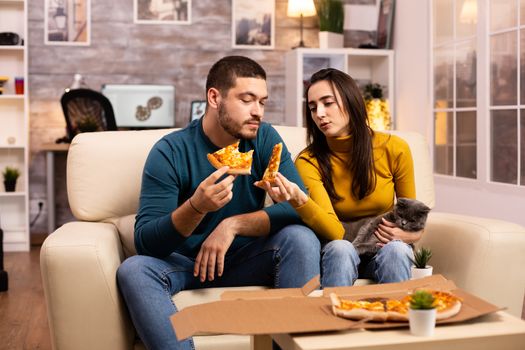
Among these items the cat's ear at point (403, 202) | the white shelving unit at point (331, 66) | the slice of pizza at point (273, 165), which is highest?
the white shelving unit at point (331, 66)

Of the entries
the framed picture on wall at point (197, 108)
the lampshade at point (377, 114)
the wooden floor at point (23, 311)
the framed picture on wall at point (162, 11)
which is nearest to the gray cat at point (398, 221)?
the wooden floor at point (23, 311)

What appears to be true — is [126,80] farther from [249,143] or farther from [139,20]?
[249,143]

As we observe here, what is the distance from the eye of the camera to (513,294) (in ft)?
8.38

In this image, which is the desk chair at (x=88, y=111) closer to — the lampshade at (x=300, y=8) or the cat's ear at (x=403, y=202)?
the lampshade at (x=300, y=8)

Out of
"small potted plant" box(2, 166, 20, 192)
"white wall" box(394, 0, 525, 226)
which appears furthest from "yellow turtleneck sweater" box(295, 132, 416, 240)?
"small potted plant" box(2, 166, 20, 192)

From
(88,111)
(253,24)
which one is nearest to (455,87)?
(253,24)

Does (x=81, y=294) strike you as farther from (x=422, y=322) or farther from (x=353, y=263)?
(x=422, y=322)

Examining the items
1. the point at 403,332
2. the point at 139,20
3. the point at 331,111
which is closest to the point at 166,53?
the point at 139,20

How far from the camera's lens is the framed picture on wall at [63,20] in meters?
6.67

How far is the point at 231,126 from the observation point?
2.62m

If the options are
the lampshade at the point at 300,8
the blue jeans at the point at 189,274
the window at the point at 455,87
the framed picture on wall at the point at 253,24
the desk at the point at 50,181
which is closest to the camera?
the blue jeans at the point at 189,274

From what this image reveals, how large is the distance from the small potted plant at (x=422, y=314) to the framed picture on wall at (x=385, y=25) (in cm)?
500

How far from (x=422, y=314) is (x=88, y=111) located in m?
4.76

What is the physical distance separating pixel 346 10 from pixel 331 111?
412 cm
